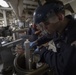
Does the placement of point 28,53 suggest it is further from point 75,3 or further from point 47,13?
point 75,3

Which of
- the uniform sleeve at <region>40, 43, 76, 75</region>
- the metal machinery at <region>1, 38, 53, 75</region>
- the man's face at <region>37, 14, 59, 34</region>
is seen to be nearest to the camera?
the uniform sleeve at <region>40, 43, 76, 75</region>

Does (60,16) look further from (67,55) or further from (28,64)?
(28,64)

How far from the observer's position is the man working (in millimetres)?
946

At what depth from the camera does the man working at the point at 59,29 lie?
0.95 metres

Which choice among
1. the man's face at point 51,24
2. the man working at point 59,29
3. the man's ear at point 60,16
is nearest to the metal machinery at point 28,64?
the man working at point 59,29

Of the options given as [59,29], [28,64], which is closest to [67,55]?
[59,29]

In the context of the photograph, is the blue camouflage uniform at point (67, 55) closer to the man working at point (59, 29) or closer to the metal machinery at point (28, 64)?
the man working at point (59, 29)

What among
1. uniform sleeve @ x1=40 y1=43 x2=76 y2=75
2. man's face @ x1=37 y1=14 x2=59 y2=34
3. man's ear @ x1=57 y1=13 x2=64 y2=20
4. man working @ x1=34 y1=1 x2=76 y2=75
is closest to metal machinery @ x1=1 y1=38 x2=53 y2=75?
man working @ x1=34 y1=1 x2=76 y2=75

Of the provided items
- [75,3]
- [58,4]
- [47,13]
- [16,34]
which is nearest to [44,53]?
[47,13]

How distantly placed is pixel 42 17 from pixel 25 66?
2.52ft

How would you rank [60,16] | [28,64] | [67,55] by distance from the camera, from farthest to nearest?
[28,64] → [60,16] → [67,55]

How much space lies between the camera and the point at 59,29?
112 cm

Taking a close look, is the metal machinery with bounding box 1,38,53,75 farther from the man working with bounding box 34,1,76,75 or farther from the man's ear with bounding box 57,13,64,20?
the man's ear with bounding box 57,13,64,20

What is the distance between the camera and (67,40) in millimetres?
1015
